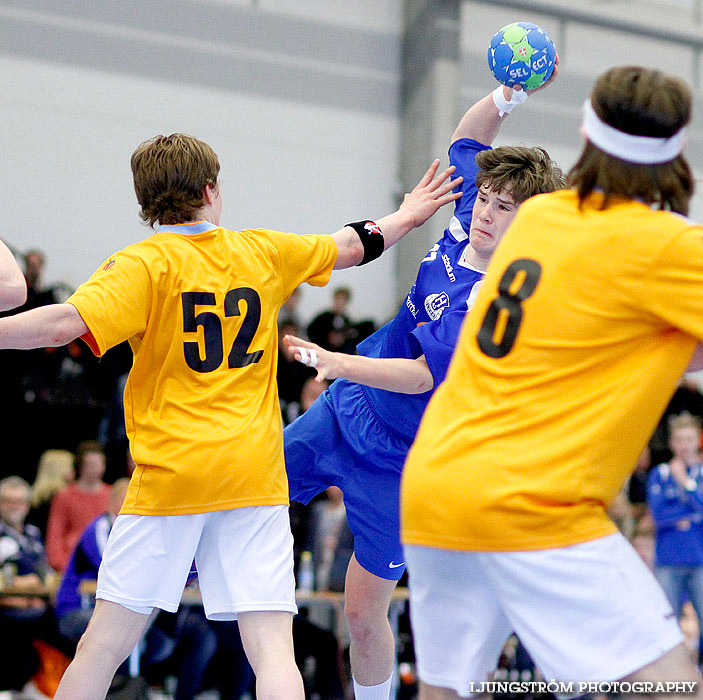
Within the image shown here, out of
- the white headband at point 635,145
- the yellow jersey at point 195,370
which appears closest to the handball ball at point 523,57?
the yellow jersey at point 195,370

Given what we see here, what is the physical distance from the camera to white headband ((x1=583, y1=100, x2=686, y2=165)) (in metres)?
2.50

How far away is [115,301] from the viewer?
340 centimetres

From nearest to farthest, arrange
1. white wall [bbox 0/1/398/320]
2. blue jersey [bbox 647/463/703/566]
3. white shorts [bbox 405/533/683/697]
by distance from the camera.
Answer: white shorts [bbox 405/533/683/697] < blue jersey [bbox 647/463/703/566] < white wall [bbox 0/1/398/320]

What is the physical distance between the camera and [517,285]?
255cm

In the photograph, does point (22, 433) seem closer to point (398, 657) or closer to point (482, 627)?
point (398, 657)

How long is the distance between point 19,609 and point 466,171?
17.9 ft

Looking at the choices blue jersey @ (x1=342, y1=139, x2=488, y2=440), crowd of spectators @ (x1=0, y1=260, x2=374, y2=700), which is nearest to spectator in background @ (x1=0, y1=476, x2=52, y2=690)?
crowd of spectators @ (x1=0, y1=260, x2=374, y2=700)

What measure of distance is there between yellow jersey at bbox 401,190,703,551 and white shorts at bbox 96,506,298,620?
1.09 m

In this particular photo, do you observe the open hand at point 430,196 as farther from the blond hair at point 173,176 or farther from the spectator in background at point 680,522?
the spectator in background at point 680,522

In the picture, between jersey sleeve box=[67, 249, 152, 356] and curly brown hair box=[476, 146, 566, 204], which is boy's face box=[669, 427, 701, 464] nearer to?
curly brown hair box=[476, 146, 566, 204]

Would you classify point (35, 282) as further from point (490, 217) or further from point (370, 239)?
point (490, 217)

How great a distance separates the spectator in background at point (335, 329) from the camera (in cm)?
1177

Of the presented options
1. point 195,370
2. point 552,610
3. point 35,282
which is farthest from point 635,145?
point 35,282

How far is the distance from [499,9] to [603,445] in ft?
41.5
